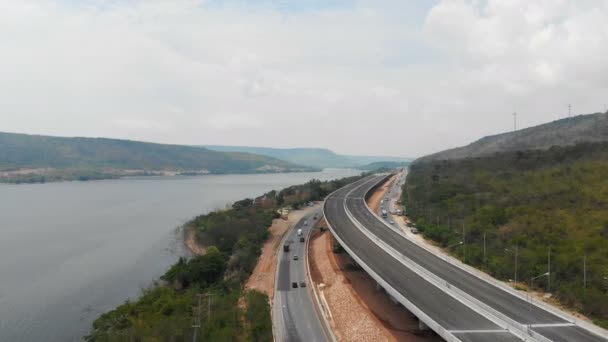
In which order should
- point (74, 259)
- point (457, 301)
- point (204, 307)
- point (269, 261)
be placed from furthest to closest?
point (74, 259) → point (269, 261) → point (204, 307) → point (457, 301)

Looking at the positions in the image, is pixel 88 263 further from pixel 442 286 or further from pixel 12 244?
pixel 442 286

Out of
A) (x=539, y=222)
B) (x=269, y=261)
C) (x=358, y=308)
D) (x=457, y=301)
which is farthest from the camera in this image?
(x=269, y=261)

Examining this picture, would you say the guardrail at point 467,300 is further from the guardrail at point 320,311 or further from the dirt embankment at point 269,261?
the dirt embankment at point 269,261

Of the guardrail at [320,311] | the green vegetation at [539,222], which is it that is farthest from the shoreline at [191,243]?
the green vegetation at [539,222]

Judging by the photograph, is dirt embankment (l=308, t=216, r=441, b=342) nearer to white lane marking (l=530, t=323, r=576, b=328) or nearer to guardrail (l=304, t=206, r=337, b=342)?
guardrail (l=304, t=206, r=337, b=342)

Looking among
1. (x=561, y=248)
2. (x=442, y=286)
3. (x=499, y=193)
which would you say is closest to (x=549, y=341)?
(x=442, y=286)

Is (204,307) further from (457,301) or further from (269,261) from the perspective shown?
(457,301)

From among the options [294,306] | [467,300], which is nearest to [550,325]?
[467,300]
